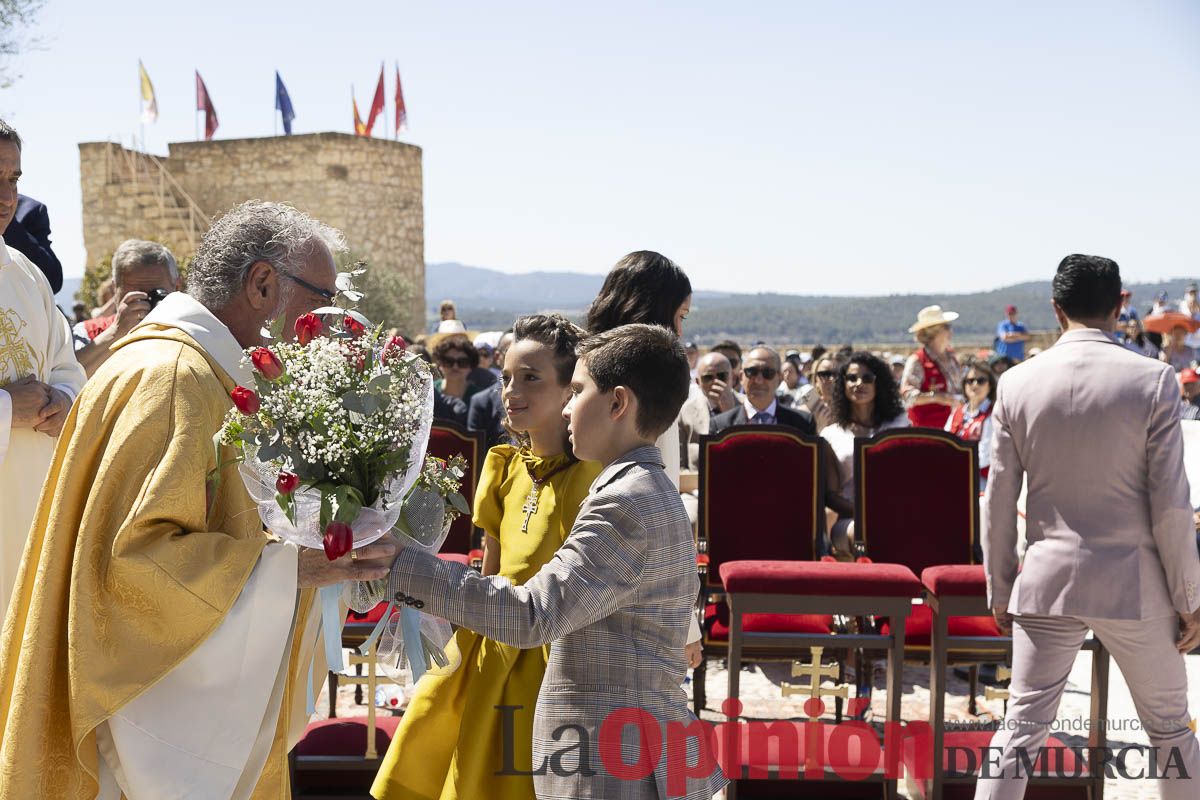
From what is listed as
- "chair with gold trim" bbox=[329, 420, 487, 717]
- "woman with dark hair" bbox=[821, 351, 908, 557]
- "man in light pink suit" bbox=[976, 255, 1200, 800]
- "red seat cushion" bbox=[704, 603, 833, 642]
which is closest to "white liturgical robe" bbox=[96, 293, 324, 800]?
"man in light pink suit" bbox=[976, 255, 1200, 800]

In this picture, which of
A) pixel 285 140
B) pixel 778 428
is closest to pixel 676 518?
pixel 778 428

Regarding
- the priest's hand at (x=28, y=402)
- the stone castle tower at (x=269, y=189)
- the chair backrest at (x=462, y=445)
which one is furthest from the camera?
the stone castle tower at (x=269, y=189)

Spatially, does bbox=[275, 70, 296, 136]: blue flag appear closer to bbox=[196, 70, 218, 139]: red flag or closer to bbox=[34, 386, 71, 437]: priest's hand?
bbox=[196, 70, 218, 139]: red flag

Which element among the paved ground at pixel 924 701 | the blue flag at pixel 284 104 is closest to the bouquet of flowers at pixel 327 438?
the paved ground at pixel 924 701

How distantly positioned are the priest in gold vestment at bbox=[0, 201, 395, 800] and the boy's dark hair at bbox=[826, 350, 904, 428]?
5.10 meters

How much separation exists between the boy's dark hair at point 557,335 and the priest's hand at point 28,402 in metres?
1.57

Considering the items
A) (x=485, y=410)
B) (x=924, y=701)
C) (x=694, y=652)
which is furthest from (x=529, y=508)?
(x=485, y=410)

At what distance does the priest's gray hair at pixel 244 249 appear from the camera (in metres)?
2.76

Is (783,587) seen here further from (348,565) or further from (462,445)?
(348,565)

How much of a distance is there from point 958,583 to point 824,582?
56 centimetres

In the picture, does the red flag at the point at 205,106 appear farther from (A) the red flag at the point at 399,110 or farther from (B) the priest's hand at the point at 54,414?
(B) the priest's hand at the point at 54,414

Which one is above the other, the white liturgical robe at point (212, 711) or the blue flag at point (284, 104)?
the blue flag at point (284, 104)

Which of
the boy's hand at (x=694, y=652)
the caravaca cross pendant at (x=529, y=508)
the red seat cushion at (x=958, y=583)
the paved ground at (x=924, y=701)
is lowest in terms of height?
the paved ground at (x=924, y=701)

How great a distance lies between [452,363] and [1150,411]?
6.25m
